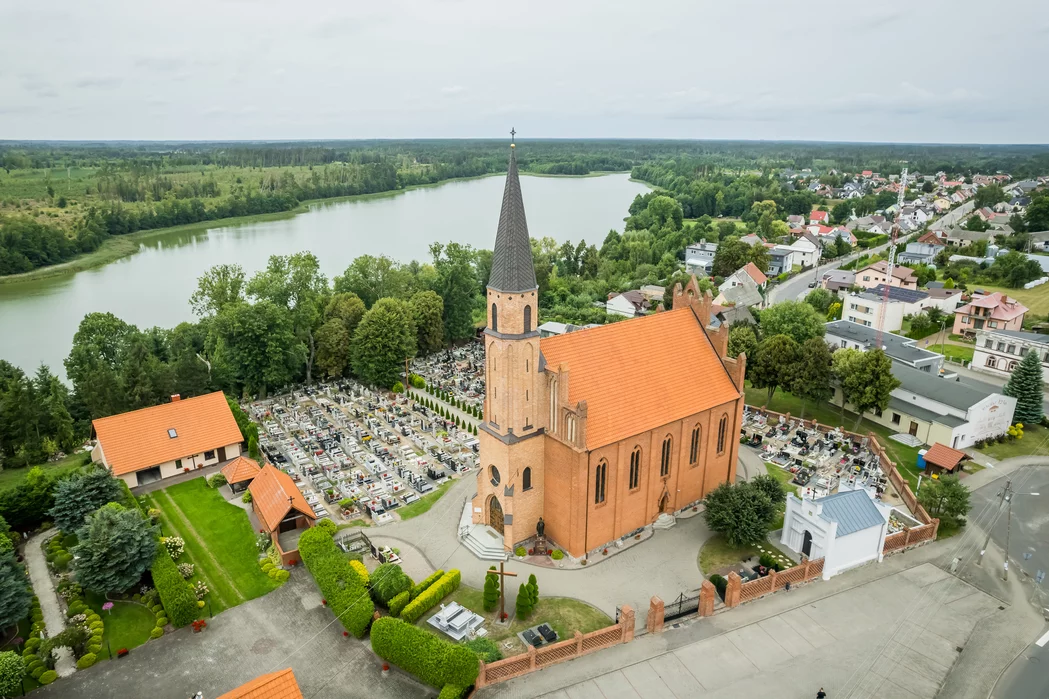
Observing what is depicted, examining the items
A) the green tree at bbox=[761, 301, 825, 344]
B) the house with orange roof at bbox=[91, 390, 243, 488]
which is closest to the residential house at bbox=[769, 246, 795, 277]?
the green tree at bbox=[761, 301, 825, 344]

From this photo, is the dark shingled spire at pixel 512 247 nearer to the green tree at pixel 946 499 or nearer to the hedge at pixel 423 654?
the hedge at pixel 423 654

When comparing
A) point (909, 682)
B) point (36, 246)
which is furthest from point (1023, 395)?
point (36, 246)

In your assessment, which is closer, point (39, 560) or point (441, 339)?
point (39, 560)

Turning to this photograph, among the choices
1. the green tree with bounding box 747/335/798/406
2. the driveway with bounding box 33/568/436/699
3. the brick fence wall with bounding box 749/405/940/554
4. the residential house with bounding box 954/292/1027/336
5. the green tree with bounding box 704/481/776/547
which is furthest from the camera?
the residential house with bounding box 954/292/1027/336

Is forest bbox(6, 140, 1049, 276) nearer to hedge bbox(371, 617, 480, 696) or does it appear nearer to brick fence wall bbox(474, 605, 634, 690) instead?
hedge bbox(371, 617, 480, 696)

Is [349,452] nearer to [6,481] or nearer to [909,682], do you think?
[6,481]

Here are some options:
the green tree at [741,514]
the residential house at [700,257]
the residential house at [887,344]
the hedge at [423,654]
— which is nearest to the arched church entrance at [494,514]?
the hedge at [423,654]

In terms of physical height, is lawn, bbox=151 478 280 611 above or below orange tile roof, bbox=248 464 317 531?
below
